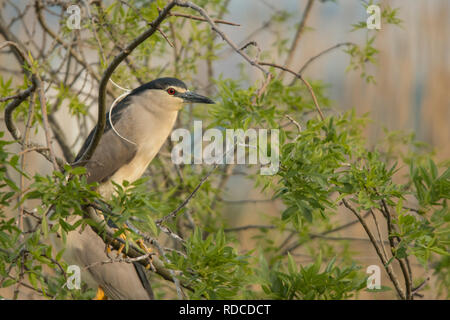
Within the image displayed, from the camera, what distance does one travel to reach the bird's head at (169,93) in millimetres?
1909

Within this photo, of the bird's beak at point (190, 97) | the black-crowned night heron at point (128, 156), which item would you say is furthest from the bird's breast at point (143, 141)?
the bird's beak at point (190, 97)

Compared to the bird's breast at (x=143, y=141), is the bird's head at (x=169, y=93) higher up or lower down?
higher up

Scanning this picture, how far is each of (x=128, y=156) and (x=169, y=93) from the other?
26 centimetres

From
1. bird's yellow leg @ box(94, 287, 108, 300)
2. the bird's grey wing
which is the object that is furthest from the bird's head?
bird's yellow leg @ box(94, 287, 108, 300)

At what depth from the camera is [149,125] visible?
6.54ft

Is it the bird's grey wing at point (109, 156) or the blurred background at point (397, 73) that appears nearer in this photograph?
the bird's grey wing at point (109, 156)

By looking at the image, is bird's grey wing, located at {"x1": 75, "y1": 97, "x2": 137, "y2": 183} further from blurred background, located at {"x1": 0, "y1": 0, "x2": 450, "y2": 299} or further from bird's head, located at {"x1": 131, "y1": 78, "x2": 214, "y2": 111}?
blurred background, located at {"x1": 0, "y1": 0, "x2": 450, "y2": 299}

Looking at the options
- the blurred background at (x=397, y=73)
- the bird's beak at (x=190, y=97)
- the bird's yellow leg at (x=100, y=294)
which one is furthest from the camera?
the blurred background at (x=397, y=73)

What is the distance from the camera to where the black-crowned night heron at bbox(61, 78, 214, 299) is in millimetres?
1905

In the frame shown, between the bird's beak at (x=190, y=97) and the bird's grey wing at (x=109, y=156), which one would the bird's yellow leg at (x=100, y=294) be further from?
the bird's beak at (x=190, y=97)

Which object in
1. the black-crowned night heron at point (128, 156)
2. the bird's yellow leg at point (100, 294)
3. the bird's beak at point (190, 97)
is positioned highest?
the bird's beak at point (190, 97)
